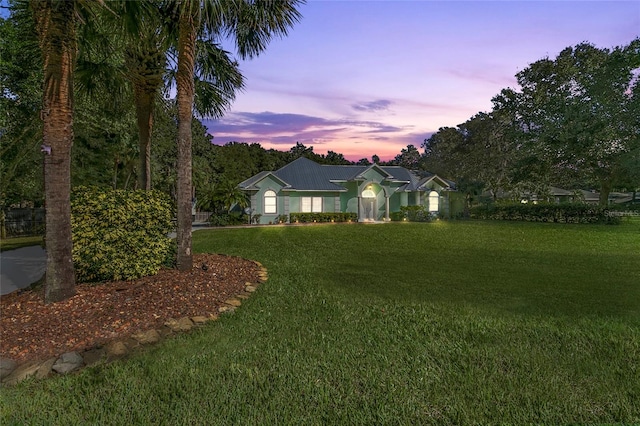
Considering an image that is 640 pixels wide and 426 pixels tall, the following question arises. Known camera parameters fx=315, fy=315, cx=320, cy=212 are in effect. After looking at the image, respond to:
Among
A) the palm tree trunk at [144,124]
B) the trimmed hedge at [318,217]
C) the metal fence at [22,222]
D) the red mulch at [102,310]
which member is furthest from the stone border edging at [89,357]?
the metal fence at [22,222]

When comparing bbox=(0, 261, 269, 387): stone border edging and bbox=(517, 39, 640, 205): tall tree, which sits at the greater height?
bbox=(517, 39, 640, 205): tall tree

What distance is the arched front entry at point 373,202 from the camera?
26.8 m

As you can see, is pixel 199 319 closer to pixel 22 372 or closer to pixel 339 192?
pixel 22 372

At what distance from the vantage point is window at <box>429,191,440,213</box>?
28.3m

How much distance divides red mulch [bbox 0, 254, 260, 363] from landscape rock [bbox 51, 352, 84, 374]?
8.1 inches

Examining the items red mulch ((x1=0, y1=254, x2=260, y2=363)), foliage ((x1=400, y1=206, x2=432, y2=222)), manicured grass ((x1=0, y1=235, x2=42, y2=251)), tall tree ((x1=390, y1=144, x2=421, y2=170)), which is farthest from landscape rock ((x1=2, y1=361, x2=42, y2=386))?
tall tree ((x1=390, y1=144, x2=421, y2=170))

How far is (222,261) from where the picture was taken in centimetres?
826

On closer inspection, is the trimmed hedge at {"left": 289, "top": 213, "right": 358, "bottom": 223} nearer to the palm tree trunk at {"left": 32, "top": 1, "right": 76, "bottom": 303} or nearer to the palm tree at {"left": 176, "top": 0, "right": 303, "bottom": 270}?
the palm tree at {"left": 176, "top": 0, "right": 303, "bottom": 270}

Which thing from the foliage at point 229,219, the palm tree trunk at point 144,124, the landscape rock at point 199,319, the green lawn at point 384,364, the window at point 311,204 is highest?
the palm tree trunk at point 144,124

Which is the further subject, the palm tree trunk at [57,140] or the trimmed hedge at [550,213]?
the trimmed hedge at [550,213]

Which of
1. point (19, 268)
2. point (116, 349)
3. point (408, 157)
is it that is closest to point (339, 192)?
point (19, 268)

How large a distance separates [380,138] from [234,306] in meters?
26.4

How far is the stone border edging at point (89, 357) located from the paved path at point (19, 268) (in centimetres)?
323

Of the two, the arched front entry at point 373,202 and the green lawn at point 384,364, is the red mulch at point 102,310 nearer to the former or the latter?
the green lawn at point 384,364
